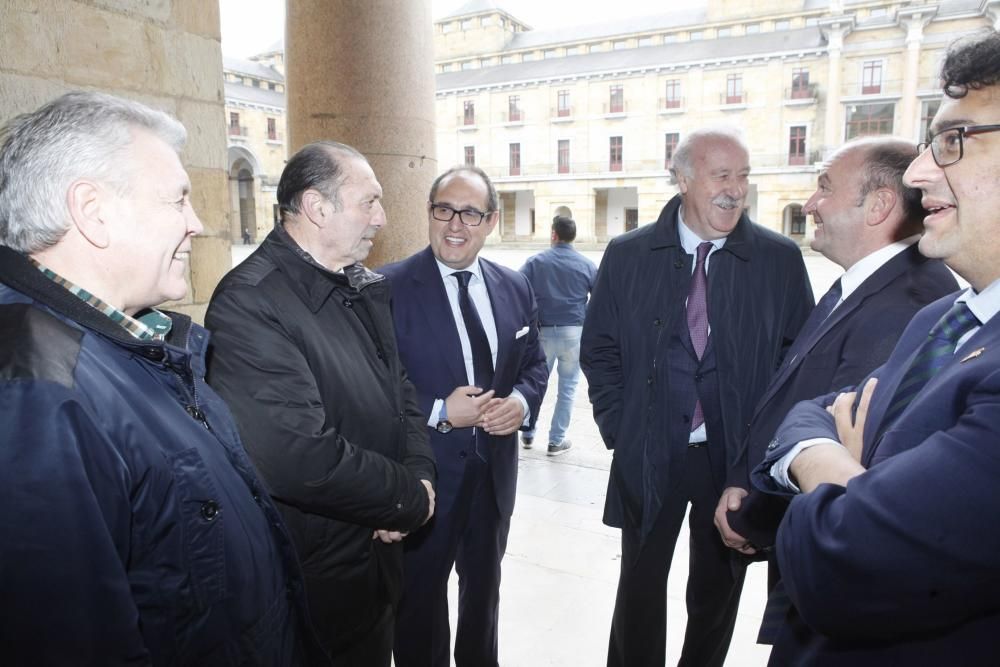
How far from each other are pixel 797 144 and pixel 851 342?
110ft

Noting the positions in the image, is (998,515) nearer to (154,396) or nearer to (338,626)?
(154,396)

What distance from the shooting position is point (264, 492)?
1347mm

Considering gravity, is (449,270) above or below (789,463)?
above

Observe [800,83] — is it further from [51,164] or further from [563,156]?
[51,164]

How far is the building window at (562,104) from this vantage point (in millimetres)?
35156

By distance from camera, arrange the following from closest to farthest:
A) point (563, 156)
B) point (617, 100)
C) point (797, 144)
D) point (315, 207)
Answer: point (315, 207), point (797, 144), point (617, 100), point (563, 156)

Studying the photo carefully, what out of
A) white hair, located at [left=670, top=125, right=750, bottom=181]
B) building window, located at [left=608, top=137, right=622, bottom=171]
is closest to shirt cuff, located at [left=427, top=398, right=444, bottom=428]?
white hair, located at [left=670, top=125, right=750, bottom=181]

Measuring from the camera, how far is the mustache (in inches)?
97.5

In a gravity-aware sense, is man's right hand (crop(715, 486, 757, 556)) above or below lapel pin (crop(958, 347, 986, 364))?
below

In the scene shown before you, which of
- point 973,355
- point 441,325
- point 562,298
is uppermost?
point 973,355

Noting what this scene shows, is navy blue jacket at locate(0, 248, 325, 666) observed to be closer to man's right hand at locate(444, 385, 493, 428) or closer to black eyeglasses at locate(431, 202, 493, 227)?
man's right hand at locate(444, 385, 493, 428)

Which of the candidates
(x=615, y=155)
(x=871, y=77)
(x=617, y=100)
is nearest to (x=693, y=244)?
(x=871, y=77)

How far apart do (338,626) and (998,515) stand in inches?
67.4

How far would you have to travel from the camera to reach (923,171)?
130 cm
